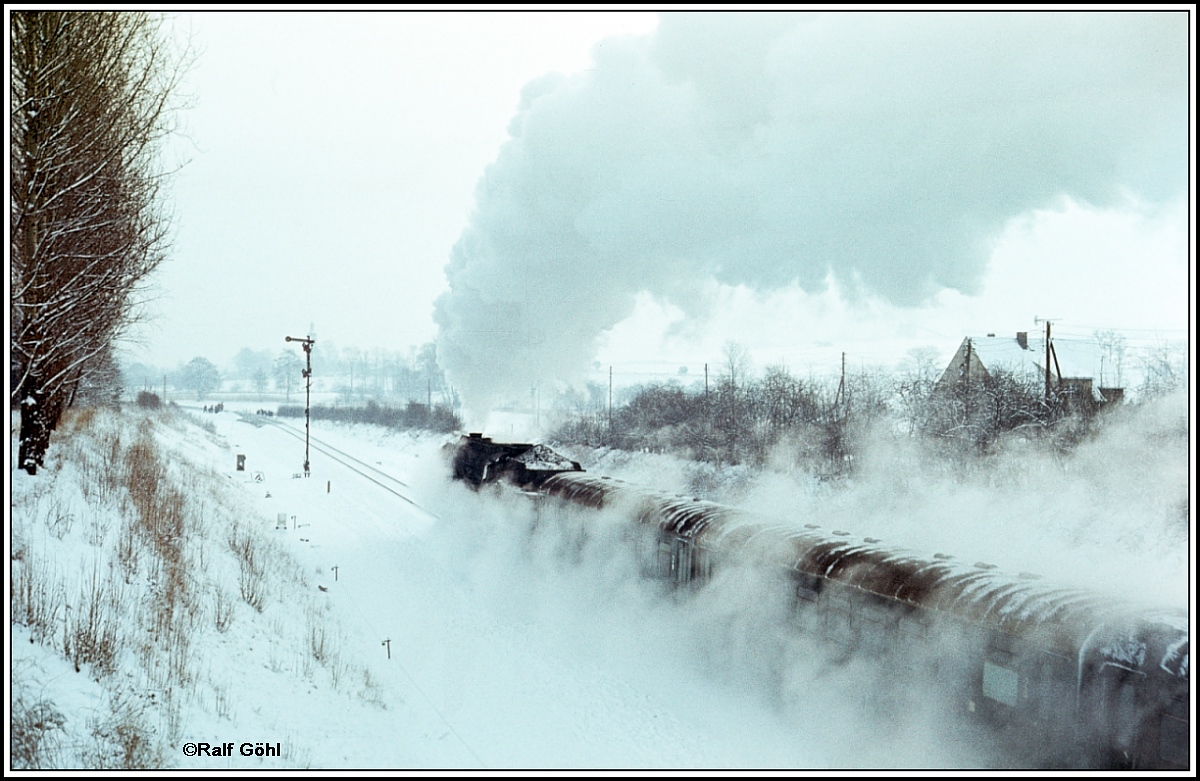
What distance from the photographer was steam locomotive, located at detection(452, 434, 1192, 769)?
177 inches

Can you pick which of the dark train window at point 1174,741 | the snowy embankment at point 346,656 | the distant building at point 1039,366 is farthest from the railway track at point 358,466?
the dark train window at point 1174,741

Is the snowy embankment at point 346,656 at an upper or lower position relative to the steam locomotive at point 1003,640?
lower

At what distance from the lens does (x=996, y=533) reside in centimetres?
1437

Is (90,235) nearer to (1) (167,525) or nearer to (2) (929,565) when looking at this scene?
(1) (167,525)

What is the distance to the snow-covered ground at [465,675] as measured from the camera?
5.87m

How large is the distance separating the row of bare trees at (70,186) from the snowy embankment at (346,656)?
1.85 m

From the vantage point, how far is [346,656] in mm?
Result: 8734

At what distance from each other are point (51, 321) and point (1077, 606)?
11621 mm

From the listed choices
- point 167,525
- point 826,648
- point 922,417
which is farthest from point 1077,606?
point 922,417

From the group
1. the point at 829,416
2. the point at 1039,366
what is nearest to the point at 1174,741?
the point at 1039,366

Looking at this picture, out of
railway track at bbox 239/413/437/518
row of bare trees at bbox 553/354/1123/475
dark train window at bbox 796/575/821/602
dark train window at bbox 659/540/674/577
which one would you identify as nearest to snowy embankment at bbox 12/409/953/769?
dark train window at bbox 659/540/674/577

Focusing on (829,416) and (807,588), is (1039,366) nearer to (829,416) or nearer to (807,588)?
(829,416)

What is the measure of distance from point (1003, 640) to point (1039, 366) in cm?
1565

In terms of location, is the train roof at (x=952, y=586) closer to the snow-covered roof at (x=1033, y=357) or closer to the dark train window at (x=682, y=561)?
the dark train window at (x=682, y=561)
